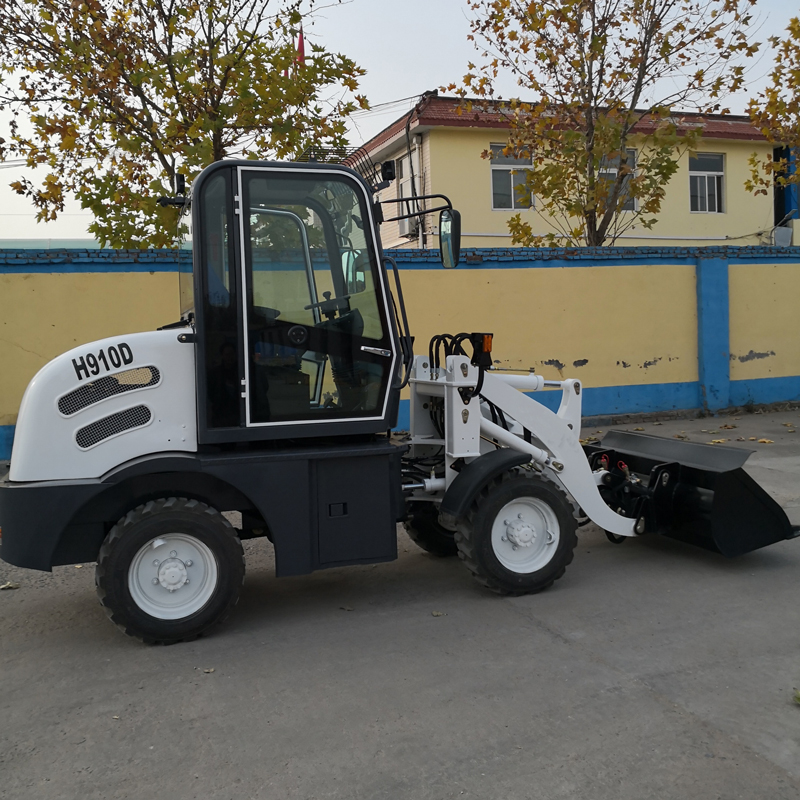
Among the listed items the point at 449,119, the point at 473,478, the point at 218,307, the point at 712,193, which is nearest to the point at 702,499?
the point at 473,478

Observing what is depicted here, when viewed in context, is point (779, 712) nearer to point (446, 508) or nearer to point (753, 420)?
point (446, 508)

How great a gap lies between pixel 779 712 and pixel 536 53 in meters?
12.2

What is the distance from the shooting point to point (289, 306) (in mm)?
4496

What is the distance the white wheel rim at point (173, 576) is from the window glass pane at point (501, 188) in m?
16.6

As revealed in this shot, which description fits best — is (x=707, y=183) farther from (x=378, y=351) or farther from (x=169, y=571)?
(x=169, y=571)

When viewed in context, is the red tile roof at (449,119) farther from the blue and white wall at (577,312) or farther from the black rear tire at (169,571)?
the black rear tire at (169,571)

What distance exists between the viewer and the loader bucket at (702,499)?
17.5 feet

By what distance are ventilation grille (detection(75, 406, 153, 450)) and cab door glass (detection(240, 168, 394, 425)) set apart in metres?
0.57

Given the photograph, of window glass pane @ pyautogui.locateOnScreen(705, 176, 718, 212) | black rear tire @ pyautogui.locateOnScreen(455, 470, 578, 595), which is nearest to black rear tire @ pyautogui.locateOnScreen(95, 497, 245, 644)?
black rear tire @ pyautogui.locateOnScreen(455, 470, 578, 595)

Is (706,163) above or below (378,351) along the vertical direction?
above

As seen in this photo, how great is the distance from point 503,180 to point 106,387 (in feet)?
55.1

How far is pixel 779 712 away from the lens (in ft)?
11.3

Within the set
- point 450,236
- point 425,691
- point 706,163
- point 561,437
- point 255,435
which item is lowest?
point 425,691

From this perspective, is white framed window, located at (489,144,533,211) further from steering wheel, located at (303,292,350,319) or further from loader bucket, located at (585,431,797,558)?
steering wheel, located at (303,292,350,319)
